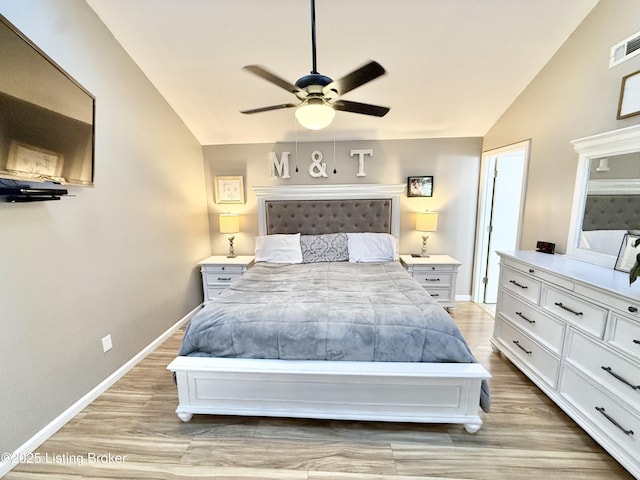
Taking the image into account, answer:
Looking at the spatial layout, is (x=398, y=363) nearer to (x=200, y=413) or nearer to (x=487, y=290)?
(x=200, y=413)

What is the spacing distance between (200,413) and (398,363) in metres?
1.38

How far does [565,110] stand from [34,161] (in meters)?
3.89

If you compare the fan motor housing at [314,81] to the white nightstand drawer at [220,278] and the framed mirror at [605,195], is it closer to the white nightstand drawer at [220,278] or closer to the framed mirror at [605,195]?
the framed mirror at [605,195]

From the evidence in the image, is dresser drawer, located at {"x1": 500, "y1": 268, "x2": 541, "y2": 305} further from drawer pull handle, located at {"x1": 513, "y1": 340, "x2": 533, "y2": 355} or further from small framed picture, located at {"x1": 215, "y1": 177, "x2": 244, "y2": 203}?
small framed picture, located at {"x1": 215, "y1": 177, "x2": 244, "y2": 203}

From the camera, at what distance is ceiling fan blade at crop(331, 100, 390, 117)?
1854mm

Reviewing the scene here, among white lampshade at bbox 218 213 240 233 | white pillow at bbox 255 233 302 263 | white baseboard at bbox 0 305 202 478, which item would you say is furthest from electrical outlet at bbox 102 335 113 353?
white lampshade at bbox 218 213 240 233

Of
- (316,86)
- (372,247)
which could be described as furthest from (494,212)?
(316,86)

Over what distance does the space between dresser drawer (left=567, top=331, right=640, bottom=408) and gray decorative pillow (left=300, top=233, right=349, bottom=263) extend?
2.14 metres

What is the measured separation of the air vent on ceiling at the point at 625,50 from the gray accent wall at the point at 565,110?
0.12 feet

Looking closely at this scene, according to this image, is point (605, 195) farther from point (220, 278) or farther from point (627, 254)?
point (220, 278)

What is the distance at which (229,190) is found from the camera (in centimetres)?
387

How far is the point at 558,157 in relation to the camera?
8.10 ft

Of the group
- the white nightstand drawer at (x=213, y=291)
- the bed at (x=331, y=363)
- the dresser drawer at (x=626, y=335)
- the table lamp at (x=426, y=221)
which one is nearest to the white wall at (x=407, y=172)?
the table lamp at (x=426, y=221)

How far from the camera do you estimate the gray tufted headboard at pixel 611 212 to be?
1867mm
